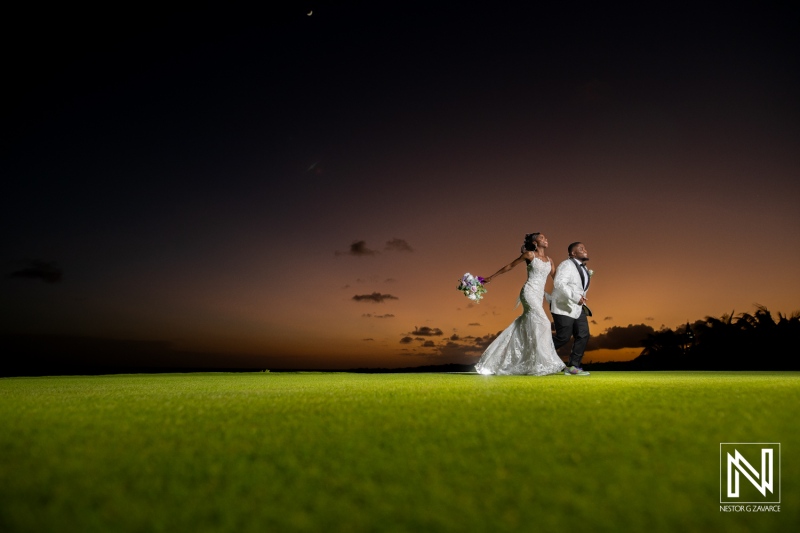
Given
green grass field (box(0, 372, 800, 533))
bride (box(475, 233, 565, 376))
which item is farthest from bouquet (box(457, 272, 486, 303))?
green grass field (box(0, 372, 800, 533))

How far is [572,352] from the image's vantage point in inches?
486

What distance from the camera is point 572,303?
1224cm

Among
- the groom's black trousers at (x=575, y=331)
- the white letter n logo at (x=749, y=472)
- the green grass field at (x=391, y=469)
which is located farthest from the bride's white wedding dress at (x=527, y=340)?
the white letter n logo at (x=749, y=472)

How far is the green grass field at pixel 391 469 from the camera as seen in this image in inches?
78.8

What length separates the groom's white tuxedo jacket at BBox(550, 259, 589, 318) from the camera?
483 inches

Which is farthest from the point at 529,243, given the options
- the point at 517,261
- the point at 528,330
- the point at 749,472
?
the point at 749,472

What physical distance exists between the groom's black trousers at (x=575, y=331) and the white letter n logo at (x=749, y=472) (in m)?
9.47

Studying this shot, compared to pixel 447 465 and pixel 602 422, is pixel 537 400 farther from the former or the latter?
pixel 447 465

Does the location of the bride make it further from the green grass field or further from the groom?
the green grass field

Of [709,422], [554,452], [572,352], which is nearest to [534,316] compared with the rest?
[572,352]

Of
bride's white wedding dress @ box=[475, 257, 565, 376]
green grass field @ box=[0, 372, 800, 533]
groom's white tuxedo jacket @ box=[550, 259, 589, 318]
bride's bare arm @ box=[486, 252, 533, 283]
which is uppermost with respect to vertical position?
bride's bare arm @ box=[486, 252, 533, 283]

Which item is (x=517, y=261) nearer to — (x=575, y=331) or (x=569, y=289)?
(x=569, y=289)

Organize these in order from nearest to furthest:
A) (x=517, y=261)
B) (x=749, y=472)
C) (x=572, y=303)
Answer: (x=749, y=472) < (x=572, y=303) < (x=517, y=261)

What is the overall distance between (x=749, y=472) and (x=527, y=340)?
10.1 metres
